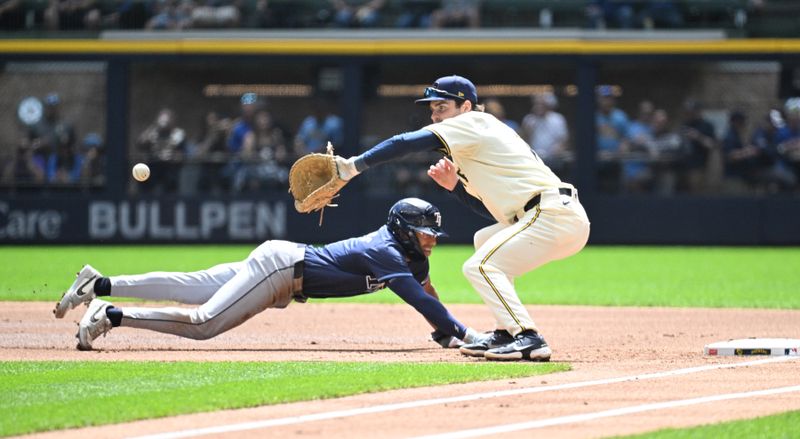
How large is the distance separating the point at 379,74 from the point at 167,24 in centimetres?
366

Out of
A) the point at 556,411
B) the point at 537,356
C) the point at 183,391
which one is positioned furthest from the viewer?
the point at 537,356

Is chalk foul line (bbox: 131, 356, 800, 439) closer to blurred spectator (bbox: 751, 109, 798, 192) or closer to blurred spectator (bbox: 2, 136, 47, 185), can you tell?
blurred spectator (bbox: 751, 109, 798, 192)

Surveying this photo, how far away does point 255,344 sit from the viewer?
27.7 feet

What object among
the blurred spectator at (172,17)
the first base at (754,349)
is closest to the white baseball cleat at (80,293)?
the first base at (754,349)

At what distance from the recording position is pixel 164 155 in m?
20.7

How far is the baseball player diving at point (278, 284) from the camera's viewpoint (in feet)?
25.2

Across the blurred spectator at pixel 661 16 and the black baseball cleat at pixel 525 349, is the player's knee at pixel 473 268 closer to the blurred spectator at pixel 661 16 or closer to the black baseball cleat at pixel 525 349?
the black baseball cleat at pixel 525 349

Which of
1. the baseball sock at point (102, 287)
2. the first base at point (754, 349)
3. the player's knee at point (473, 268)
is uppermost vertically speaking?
the player's knee at point (473, 268)

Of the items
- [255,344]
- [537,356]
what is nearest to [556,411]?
[537,356]

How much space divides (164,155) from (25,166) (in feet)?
7.38

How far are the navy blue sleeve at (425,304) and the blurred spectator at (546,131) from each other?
492 inches

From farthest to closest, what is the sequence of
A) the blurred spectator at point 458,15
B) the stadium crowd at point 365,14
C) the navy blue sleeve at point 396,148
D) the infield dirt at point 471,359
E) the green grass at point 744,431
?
the stadium crowd at point 365,14, the blurred spectator at point 458,15, the navy blue sleeve at point 396,148, the infield dirt at point 471,359, the green grass at point 744,431

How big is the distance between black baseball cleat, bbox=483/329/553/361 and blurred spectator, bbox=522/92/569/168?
1280cm

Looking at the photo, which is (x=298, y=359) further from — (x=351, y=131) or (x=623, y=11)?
(x=623, y=11)
